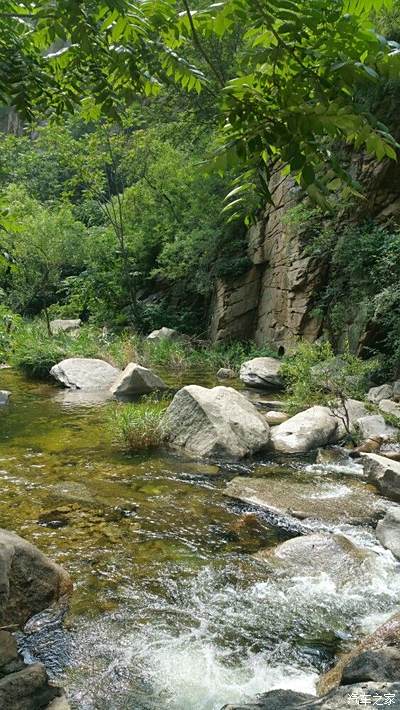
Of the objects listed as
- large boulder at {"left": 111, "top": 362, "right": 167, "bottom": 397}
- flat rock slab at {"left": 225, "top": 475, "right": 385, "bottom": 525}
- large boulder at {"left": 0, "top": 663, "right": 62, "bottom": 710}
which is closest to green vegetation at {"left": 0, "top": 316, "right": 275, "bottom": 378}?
large boulder at {"left": 111, "top": 362, "right": 167, "bottom": 397}

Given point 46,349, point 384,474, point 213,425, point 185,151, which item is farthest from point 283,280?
point 384,474

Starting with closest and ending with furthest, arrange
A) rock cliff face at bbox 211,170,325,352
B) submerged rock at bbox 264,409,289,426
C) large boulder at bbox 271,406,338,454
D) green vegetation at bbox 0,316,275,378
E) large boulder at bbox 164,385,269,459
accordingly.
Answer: large boulder at bbox 164,385,269,459, large boulder at bbox 271,406,338,454, submerged rock at bbox 264,409,289,426, green vegetation at bbox 0,316,275,378, rock cliff face at bbox 211,170,325,352

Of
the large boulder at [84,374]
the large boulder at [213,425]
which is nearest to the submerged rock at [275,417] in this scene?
the large boulder at [213,425]

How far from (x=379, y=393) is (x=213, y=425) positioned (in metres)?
4.03

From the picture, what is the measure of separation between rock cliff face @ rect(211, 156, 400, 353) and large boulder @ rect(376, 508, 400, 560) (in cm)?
735

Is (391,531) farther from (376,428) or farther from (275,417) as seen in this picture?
(275,417)

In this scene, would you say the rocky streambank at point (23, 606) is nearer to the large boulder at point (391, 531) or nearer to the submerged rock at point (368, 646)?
the submerged rock at point (368, 646)

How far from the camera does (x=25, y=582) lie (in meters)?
3.46

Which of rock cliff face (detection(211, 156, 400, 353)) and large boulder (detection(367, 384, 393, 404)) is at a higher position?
rock cliff face (detection(211, 156, 400, 353))

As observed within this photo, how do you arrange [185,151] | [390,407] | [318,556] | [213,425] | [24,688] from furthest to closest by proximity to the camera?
1. [185,151]
2. [390,407]
3. [213,425]
4. [318,556]
5. [24,688]

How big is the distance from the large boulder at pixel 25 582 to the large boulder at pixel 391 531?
276 cm

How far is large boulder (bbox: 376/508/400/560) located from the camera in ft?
14.9

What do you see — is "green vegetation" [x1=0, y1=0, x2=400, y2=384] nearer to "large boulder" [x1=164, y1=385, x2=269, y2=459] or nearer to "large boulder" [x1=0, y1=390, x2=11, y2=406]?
"large boulder" [x1=0, y1=390, x2=11, y2=406]

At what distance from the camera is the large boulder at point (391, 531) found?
4.55 meters
